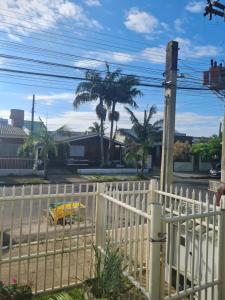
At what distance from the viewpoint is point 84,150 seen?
32.8 meters

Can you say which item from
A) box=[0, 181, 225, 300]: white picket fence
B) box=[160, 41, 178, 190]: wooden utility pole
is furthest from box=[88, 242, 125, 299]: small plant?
box=[160, 41, 178, 190]: wooden utility pole

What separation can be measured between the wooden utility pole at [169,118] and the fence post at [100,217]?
3.32 meters

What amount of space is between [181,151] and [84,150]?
36.1 feet

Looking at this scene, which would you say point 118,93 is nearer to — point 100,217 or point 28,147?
point 28,147

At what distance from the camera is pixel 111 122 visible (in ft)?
103

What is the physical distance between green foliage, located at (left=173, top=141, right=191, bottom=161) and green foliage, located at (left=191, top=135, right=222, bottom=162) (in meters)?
1.66

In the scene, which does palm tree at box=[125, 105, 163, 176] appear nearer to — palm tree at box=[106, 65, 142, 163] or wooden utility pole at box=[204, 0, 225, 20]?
palm tree at box=[106, 65, 142, 163]

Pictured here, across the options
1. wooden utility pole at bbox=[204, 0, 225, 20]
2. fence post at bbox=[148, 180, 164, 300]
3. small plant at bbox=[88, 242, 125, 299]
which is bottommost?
small plant at bbox=[88, 242, 125, 299]

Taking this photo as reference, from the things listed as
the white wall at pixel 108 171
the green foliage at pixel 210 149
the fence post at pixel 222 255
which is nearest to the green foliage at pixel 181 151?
the green foliage at pixel 210 149

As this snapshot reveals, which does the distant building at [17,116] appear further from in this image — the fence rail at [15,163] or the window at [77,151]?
the fence rail at [15,163]

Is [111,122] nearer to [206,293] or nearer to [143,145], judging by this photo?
[143,145]

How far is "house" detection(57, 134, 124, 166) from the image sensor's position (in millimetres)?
31391

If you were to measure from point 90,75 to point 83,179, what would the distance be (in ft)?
36.9

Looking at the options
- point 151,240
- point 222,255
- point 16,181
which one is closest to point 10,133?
point 16,181
